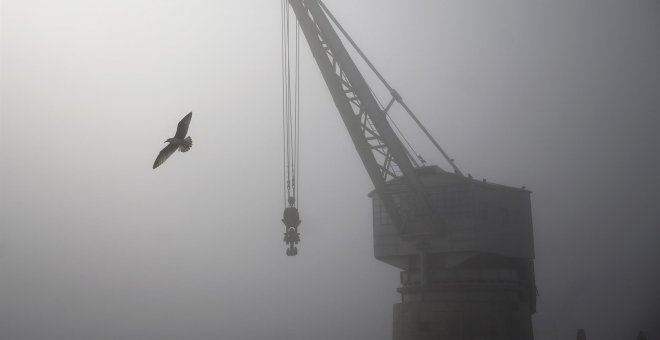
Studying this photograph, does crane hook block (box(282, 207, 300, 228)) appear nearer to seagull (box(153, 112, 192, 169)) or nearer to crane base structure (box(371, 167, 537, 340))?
seagull (box(153, 112, 192, 169))

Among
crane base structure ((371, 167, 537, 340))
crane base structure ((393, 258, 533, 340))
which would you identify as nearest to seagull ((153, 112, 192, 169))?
crane base structure ((371, 167, 537, 340))

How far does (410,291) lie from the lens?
104 feet

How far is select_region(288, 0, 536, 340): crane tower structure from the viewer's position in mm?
29266

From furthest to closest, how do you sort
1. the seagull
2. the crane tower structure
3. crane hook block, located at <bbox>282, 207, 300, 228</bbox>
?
the crane tower structure → crane hook block, located at <bbox>282, 207, 300, 228</bbox> → the seagull

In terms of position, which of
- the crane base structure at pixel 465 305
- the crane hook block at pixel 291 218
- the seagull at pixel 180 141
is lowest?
the crane base structure at pixel 465 305

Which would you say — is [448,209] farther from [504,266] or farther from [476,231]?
[504,266]

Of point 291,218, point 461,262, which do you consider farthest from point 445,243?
point 291,218

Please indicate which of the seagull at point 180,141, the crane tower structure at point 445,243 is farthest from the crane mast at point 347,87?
the seagull at point 180,141

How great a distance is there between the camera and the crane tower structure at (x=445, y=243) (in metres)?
29.3

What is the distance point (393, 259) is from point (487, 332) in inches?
210

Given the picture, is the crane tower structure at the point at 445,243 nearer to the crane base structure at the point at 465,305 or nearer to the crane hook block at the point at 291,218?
the crane base structure at the point at 465,305

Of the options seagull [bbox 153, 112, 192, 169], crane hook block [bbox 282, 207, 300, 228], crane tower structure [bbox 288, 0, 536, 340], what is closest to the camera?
seagull [bbox 153, 112, 192, 169]

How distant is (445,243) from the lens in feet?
98.5

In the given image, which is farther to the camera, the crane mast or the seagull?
the crane mast
